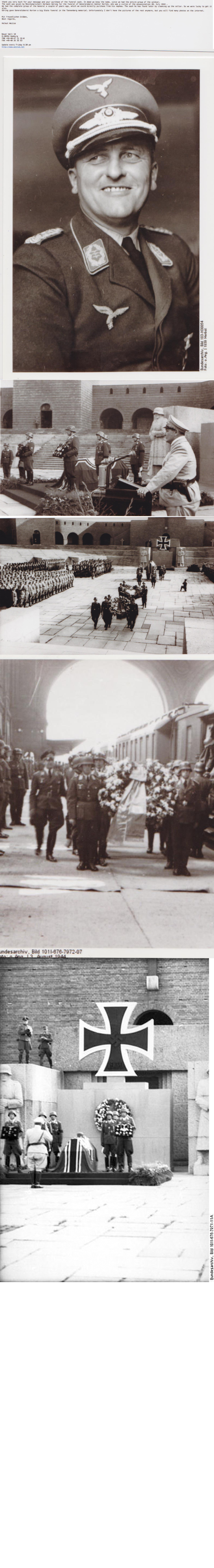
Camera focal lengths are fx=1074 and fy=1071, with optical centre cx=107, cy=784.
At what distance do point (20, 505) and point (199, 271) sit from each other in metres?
2.66

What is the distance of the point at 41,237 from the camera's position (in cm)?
982

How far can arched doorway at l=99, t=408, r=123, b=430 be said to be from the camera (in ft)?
32.7

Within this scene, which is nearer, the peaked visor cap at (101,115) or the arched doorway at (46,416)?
the peaked visor cap at (101,115)

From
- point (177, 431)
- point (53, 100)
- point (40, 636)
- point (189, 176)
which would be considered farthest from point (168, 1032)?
point (53, 100)

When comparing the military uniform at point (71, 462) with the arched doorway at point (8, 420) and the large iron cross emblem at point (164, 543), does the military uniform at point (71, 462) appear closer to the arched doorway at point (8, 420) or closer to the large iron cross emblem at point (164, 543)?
the arched doorway at point (8, 420)

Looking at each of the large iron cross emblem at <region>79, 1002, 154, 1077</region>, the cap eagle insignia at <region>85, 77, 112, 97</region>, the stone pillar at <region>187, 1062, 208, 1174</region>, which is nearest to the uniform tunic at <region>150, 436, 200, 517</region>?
the cap eagle insignia at <region>85, 77, 112, 97</region>

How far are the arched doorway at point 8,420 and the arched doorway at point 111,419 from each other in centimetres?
82

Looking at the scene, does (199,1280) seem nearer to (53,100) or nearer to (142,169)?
(142,169)

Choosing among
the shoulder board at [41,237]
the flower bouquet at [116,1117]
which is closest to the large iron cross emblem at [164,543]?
the shoulder board at [41,237]

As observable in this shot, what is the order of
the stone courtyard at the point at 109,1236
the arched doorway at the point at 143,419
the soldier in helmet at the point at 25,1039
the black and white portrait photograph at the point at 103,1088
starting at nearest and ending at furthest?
the stone courtyard at the point at 109,1236 → the black and white portrait photograph at the point at 103,1088 → the soldier in helmet at the point at 25,1039 → the arched doorway at the point at 143,419

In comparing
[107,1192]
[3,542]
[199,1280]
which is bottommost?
[199,1280]

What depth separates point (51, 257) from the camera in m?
9.86

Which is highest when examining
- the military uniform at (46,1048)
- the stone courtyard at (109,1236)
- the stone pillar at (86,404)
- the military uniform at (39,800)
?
the stone pillar at (86,404)

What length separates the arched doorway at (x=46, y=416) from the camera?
992cm
